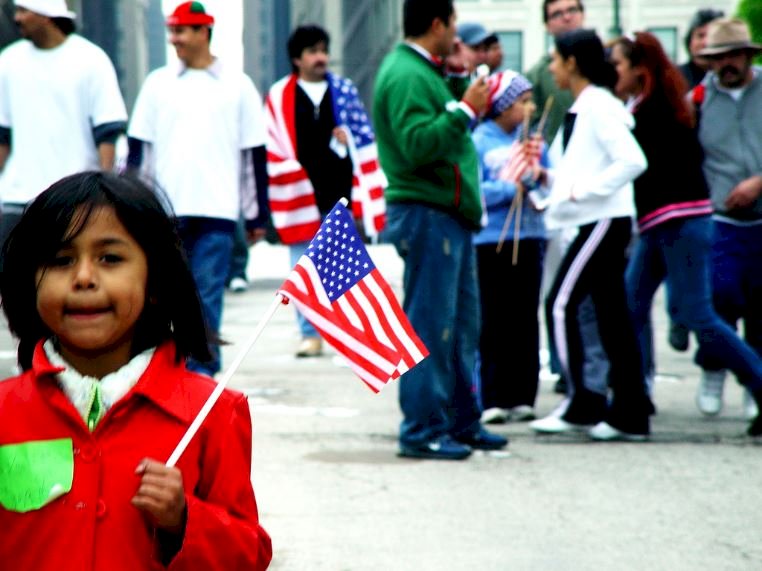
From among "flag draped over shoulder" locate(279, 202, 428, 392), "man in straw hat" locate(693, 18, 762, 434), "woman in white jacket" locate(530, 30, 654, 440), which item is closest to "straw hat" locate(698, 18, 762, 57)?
"man in straw hat" locate(693, 18, 762, 434)

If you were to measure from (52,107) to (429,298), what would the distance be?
88.3 inches

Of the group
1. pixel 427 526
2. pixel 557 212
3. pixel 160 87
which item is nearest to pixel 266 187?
pixel 160 87

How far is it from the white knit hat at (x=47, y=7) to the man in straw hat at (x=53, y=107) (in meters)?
0.05

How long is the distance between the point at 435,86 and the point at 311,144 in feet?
13.5

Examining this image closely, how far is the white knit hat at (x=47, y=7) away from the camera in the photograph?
753cm

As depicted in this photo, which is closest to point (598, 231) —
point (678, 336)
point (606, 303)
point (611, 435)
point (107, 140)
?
point (606, 303)

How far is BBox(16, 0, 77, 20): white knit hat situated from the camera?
296 inches

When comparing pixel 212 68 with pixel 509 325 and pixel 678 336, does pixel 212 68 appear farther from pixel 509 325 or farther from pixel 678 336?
pixel 678 336

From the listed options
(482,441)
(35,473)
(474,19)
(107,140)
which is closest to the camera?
(35,473)

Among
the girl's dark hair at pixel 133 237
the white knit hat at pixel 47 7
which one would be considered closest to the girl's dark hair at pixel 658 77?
the white knit hat at pixel 47 7

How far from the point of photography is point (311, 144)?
10891 mm

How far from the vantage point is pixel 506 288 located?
8.25 meters

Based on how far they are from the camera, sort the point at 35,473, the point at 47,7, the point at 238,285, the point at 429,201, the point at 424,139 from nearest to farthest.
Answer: the point at 35,473 → the point at 424,139 → the point at 429,201 → the point at 47,7 → the point at 238,285

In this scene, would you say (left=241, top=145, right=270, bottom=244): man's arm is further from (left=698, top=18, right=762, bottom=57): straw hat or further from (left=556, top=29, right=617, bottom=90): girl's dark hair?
(left=698, top=18, right=762, bottom=57): straw hat
